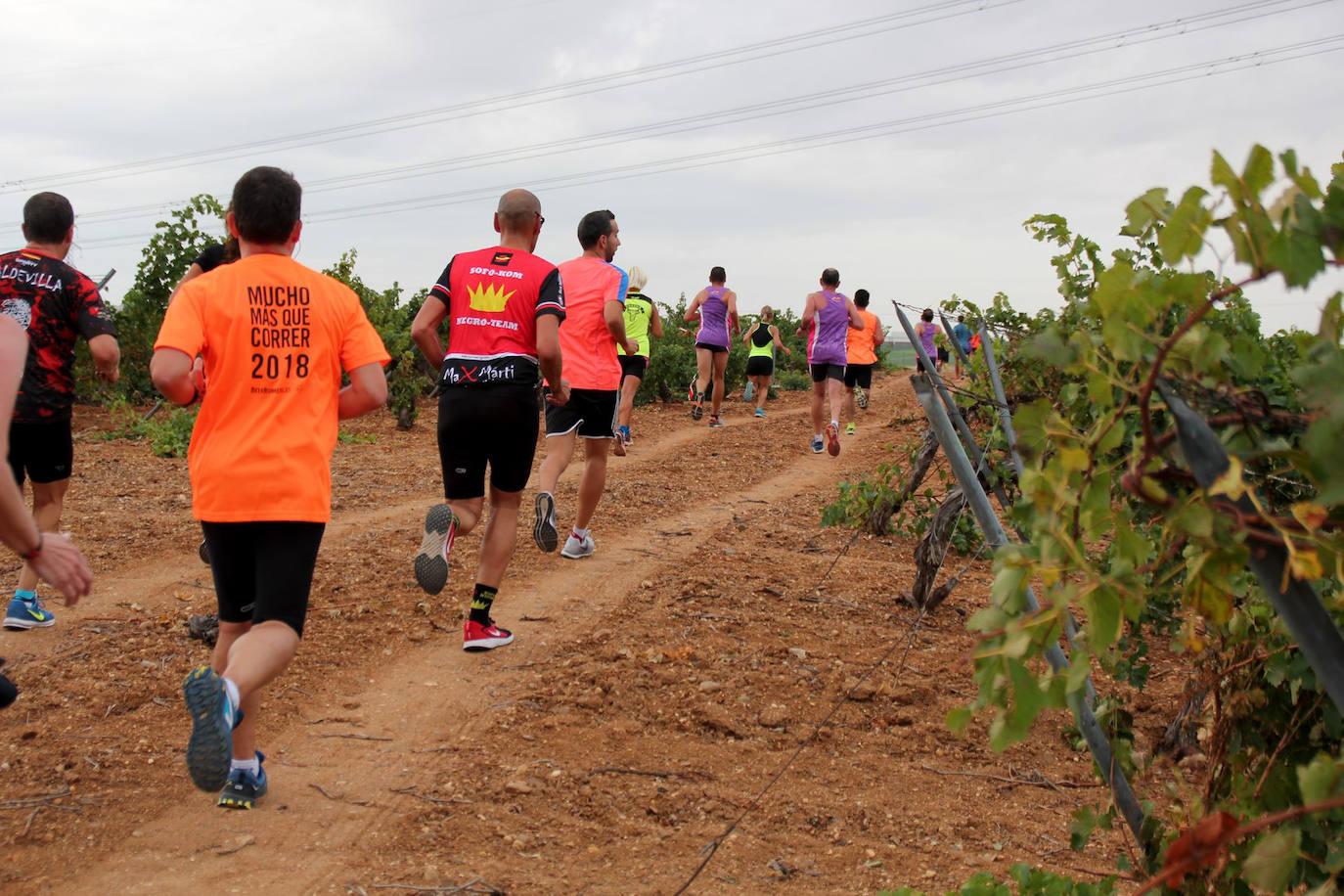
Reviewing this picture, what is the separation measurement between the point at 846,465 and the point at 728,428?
3592 mm

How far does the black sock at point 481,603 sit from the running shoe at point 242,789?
1.55 metres

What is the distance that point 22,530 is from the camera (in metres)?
2.32

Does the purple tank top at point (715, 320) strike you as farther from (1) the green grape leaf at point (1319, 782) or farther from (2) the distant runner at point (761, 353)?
(1) the green grape leaf at point (1319, 782)

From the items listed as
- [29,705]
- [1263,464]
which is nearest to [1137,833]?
[1263,464]

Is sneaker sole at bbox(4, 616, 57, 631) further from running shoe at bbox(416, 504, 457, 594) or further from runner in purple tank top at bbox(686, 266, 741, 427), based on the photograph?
runner in purple tank top at bbox(686, 266, 741, 427)

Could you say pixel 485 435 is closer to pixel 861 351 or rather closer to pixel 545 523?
pixel 545 523

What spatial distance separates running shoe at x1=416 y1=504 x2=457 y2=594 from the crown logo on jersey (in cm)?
87

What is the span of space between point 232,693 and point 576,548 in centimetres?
389

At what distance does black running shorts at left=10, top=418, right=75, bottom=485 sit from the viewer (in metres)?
4.75

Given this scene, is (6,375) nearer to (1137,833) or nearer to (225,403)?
(225,403)

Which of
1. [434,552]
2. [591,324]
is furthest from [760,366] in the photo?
[434,552]

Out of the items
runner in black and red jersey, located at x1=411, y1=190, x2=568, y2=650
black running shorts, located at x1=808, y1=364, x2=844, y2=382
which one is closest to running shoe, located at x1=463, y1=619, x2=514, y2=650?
runner in black and red jersey, located at x1=411, y1=190, x2=568, y2=650

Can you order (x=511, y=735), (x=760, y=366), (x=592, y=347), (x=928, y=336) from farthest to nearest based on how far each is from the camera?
(x=928, y=336) → (x=760, y=366) → (x=592, y=347) → (x=511, y=735)

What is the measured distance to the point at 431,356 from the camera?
4.72 m
